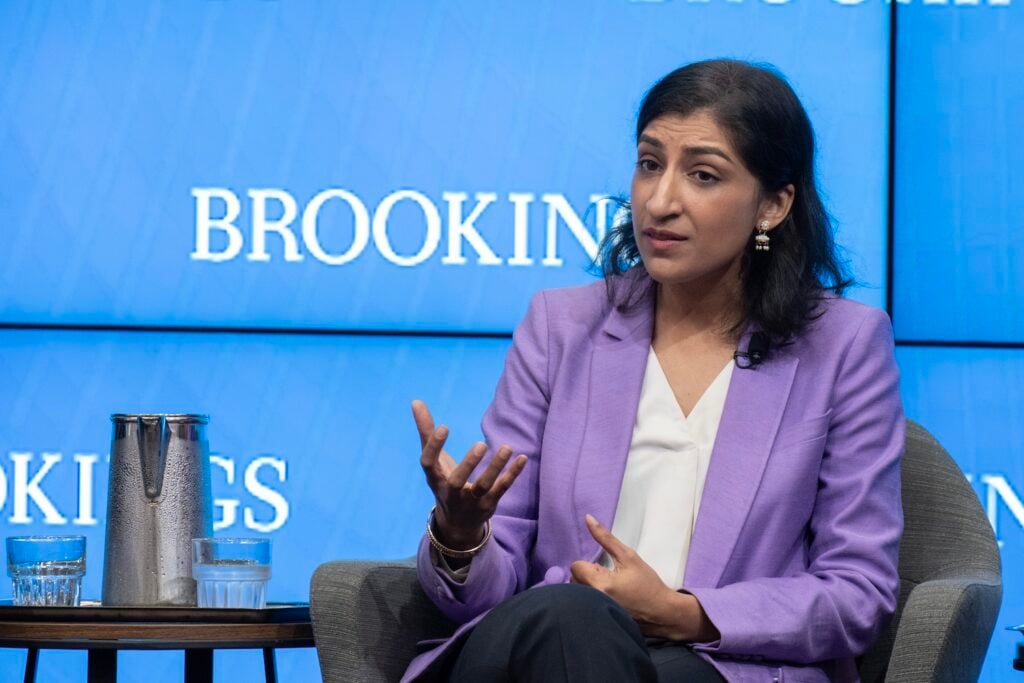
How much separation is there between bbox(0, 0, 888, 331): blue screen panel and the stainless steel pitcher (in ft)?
3.33

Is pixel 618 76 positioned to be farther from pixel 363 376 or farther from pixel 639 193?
pixel 639 193

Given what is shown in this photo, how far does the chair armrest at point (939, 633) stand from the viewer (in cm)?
175

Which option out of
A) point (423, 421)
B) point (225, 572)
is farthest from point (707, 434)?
point (225, 572)

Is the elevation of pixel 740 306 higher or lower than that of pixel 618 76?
lower

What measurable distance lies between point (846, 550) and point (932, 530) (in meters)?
0.31

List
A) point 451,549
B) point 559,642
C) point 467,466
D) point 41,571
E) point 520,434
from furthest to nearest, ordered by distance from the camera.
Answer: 1. point 520,434
2. point 41,571
3. point 451,549
4. point 467,466
5. point 559,642

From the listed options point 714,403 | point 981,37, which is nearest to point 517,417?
point 714,403

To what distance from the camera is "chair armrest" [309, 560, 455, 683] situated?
1872 millimetres

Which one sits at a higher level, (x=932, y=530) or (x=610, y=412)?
(x=610, y=412)

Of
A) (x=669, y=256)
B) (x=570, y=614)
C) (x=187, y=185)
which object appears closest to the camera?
(x=570, y=614)

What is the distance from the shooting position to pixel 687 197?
2.03m

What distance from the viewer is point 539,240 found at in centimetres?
303

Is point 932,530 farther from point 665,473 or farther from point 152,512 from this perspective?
point 152,512

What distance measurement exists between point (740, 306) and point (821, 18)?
1.12m
